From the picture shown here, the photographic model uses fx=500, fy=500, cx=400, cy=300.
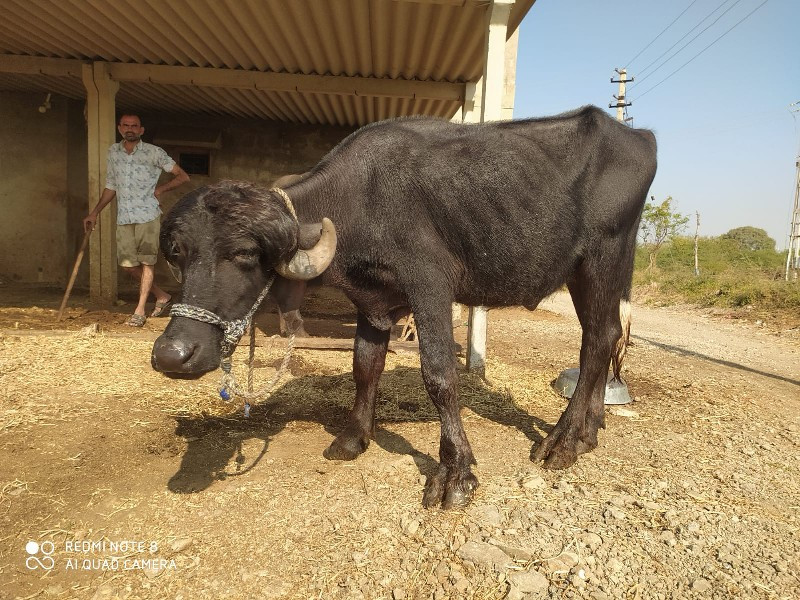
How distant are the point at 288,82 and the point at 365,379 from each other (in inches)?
227

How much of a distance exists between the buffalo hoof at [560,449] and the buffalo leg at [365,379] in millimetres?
1099

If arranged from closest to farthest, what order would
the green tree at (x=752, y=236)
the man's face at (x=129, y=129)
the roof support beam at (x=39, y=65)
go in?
1. the man's face at (x=129, y=129)
2. the roof support beam at (x=39, y=65)
3. the green tree at (x=752, y=236)

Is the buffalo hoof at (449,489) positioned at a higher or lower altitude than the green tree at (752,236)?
lower

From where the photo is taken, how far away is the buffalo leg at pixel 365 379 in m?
3.23

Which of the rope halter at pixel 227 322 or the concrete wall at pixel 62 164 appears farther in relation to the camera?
the concrete wall at pixel 62 164

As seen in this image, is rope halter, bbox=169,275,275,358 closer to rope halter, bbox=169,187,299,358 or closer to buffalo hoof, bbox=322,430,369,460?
rope halter, bbox=169,187,299,358

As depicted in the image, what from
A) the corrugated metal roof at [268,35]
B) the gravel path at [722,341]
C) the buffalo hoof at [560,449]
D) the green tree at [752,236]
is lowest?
the buffalo hoof at [560,449]

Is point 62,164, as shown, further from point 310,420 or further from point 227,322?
point 227,322

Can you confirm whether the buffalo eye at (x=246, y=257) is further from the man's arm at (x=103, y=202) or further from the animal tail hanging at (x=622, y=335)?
the man's arm at (x=103, y=202)

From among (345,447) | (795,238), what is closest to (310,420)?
(345,447)

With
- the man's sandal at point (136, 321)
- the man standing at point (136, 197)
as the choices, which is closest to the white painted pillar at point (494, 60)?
the man standing at point (136, 197)

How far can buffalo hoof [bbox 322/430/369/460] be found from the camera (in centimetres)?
311

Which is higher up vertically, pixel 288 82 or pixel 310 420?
pixel 288 82

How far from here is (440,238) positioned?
287cm
